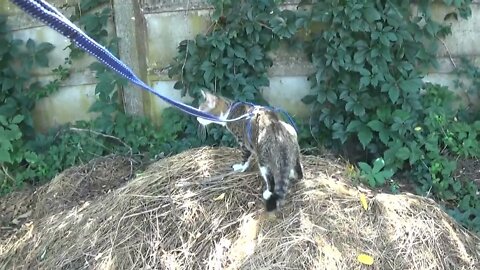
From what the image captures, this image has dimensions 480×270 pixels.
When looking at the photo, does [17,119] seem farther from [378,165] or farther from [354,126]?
[378,165]

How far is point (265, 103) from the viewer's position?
15.5 ft

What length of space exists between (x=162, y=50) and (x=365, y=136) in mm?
1687

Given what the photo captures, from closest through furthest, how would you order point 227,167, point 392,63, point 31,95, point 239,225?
point 239,225
point 227,167
point 392,63
point 31,95

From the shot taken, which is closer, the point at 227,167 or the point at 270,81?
the point at 227,167

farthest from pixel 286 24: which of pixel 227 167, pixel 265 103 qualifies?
pixel 227 167

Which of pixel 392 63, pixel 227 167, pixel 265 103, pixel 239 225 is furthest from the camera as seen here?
pixel 265 103

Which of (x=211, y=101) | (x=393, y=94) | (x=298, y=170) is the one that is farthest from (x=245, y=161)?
(x=393, y=94)

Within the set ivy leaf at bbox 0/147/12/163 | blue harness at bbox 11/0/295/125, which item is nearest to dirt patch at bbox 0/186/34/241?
ivy leaf at bbox 0/147/12/163

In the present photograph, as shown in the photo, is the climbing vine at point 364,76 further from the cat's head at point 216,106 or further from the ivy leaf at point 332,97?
the cat's head at point 216,106

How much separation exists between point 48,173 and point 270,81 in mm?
1850

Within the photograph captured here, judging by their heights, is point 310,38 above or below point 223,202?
above

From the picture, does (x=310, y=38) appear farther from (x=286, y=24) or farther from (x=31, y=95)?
(x=31, y=95)

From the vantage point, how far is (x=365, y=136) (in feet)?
14.3

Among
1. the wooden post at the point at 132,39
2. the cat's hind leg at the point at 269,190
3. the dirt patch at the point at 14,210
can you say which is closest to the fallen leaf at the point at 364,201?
the cat's hind leg at the point at 269,190
